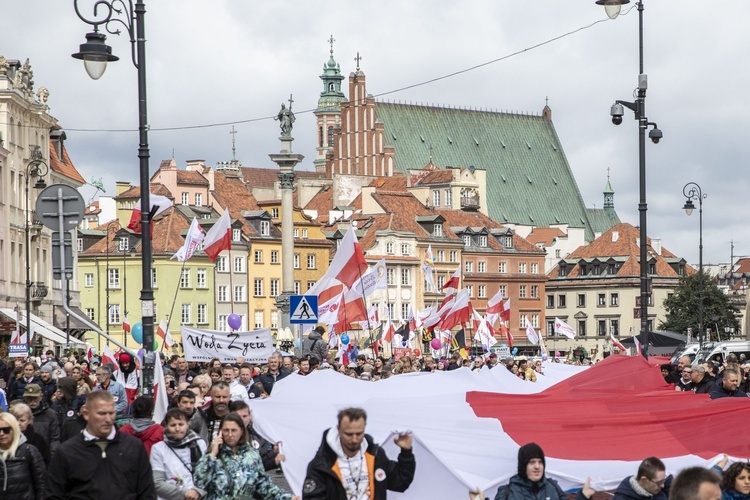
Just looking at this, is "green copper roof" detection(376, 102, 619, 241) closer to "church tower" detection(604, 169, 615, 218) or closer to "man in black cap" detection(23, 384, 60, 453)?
"church tower" detection(604, 169, 615, 218)

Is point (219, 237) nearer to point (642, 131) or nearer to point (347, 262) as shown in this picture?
point (347, 262)

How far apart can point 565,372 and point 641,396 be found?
8.20 m

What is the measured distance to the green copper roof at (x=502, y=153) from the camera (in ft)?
452

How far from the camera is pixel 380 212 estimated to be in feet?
379

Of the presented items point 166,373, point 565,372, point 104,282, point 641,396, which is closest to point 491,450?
point 641,396

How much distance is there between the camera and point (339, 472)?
9.54m

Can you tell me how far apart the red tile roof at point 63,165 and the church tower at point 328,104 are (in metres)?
113

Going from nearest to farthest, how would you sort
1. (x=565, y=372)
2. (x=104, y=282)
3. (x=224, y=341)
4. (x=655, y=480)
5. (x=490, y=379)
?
1. (x=655, y=480)
2. (x=490, y=379)
3. (x=565, y=372)
4. (x=224, y=341)
5. (x=104, y=282)

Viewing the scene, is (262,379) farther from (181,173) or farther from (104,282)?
(181,173)

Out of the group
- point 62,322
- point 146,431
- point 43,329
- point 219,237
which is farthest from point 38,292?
point 146,431

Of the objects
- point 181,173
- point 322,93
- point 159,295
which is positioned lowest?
point 159,295

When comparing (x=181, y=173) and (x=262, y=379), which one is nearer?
(x=262, y=379)

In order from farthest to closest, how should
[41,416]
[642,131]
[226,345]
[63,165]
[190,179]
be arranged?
1. [190,179]
2. [63,165]
3. [642,131]
4. [226,345]
5. [41,416]

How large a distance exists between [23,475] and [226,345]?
17136 mm
